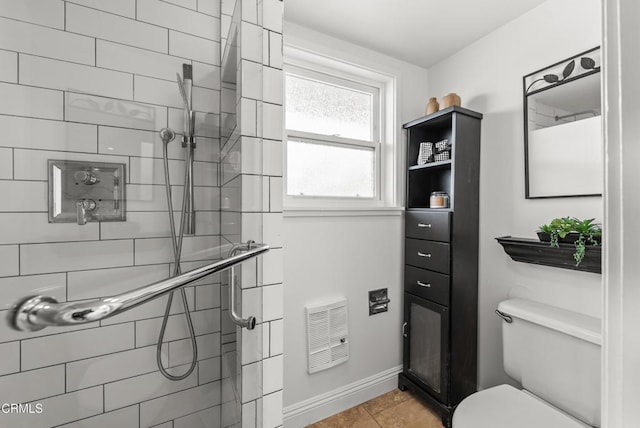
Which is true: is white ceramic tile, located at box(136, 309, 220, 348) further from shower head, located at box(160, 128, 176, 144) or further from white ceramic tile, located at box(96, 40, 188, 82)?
white ceramic tile, located at box(96, 40, 188, 82)

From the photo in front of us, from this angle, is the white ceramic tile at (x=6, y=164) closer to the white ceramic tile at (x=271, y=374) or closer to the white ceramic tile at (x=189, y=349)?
the white ceramic tile at (x=189, y=349)

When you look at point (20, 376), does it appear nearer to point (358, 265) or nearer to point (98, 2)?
point (98, 2)

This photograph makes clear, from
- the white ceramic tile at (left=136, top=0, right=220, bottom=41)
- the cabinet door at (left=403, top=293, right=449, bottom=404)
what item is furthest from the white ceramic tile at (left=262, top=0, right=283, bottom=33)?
the cabinet door at (left=403, top=293, right=449, bottom=404)

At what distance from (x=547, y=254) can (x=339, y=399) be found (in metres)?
1.38

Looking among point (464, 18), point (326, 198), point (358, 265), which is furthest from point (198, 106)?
point (464, 18)

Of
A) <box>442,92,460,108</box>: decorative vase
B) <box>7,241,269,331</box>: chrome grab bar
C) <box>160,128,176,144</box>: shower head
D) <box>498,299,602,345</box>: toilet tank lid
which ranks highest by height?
<box>442,92,460,108</box>: decorative vase

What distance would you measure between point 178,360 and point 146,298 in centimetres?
53

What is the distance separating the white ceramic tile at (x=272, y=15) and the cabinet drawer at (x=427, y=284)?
1.45m

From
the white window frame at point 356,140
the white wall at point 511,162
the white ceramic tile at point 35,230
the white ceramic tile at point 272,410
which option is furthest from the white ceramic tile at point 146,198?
the white wall at point 511,162

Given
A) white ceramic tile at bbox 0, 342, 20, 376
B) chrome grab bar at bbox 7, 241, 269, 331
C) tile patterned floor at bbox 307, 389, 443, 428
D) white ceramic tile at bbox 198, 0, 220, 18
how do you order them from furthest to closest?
tile patterned floor at bbox 307, 389, 443, 428, white ceramic tile at bbox 198, 0, 220, 18, white ceramic tile at bbox 0, 342, 20, 376, chrome grab bar at bbox 7, 241, 269, 331

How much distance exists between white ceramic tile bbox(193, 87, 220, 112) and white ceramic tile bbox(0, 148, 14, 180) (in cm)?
45

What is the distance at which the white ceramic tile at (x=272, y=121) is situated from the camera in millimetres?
869

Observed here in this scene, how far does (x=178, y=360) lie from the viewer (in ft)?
2.83

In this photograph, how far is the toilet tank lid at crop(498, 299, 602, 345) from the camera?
3.59ft
